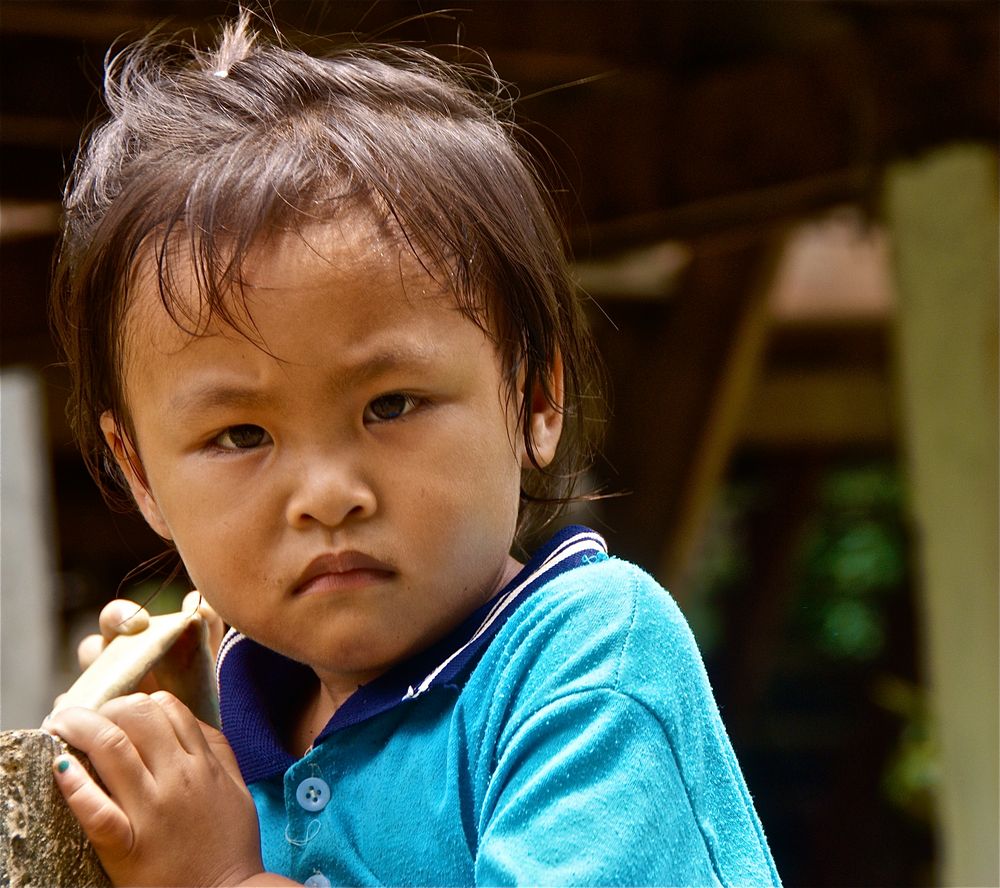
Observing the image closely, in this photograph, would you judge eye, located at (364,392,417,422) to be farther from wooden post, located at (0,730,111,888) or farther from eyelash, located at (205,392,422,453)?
wooden post, located at (0,730,111,888)

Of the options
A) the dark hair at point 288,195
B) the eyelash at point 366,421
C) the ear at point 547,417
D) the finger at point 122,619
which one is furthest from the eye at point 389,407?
the finger at point 122,619

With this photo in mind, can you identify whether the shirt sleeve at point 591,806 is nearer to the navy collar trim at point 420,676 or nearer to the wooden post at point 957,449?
the navy collar trim at point 420,676

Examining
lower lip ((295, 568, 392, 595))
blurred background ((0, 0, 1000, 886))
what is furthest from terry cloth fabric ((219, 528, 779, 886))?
blurred background ((0, 0, 1000, 886))

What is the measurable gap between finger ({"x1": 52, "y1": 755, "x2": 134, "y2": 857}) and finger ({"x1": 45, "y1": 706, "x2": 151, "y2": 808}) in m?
0.01

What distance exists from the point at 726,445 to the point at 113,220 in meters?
3.67

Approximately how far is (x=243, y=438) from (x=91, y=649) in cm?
53

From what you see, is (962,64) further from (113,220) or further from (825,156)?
(113,220)

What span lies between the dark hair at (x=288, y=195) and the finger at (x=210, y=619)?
21 cm

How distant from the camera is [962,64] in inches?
115

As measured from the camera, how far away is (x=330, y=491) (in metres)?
1.17

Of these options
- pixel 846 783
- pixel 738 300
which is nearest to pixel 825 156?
pixel 738 300

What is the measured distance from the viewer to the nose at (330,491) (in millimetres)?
1172

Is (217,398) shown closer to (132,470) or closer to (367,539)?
(367,539)

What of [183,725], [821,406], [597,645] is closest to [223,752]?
[183,725]
